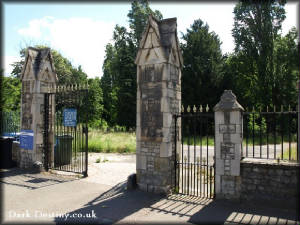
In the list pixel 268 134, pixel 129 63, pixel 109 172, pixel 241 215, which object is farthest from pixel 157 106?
pixel 129 63

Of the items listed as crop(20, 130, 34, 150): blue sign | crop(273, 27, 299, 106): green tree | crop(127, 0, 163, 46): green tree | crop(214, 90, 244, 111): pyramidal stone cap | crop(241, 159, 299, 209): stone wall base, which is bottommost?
Result: crop(241, 159, 299, 209): stone wall base

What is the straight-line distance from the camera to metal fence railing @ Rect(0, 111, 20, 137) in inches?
439

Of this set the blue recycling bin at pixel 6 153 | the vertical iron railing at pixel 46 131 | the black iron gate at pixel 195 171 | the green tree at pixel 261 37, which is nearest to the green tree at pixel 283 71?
the green tree at pixel 261 37

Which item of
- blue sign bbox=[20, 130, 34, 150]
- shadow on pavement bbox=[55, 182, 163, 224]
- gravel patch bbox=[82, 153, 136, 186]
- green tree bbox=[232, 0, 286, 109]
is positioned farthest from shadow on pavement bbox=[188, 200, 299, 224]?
green tree bbox=[232, 0, 286, 109]

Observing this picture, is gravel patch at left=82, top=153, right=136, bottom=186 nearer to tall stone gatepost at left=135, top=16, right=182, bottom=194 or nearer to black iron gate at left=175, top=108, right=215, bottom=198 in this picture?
tall stone gatepost at left=135, top=16, right=182, bottom=194

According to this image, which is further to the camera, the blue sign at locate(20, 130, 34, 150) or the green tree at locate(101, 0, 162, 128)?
the green tree at locate(101, 0, 162, 128)

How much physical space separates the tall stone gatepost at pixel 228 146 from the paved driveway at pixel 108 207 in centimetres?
38

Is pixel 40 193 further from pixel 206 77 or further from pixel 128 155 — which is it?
pixel 206 77

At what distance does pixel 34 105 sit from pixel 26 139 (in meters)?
1.40

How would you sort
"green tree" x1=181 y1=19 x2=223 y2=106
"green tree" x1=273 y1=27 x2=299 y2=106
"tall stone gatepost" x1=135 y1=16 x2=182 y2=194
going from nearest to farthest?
"tall stone gatepost" x1=135 y1=16 x2=182 y2=194 → "green tree" x1=273 y1=27 x2=299 y2=106 → "green tree" x1=181 y1=19 x2=223 y2=106

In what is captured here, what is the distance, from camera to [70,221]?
16.3 feet

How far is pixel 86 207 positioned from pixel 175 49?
16.3ft

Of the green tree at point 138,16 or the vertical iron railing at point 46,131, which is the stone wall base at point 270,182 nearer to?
the vertical iron railing at point 46,131

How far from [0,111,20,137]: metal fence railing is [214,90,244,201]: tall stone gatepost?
360 inches
